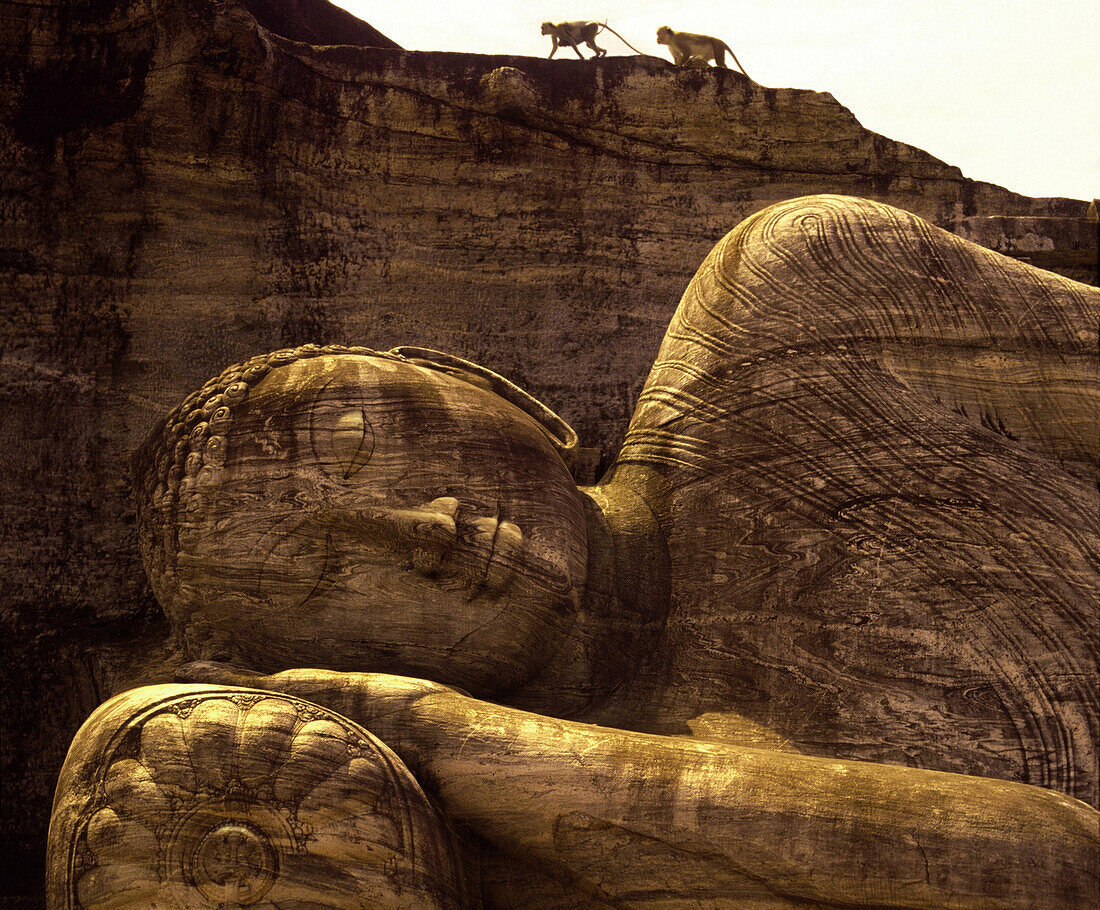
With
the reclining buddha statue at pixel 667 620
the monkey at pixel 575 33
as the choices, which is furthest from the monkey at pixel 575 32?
the reclining buddha statue at pixel 667 620

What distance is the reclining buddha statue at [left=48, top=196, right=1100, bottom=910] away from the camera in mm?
2410

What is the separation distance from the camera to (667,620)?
319cm

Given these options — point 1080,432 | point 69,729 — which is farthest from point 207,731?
point 1080,432

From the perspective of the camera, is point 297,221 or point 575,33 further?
point 575,33

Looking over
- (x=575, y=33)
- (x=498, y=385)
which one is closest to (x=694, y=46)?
(x=575, y=33)

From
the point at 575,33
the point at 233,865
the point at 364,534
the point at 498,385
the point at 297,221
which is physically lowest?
the point at 233,865

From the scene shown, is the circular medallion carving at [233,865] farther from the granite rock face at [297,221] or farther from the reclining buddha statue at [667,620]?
the granite rock face at [297,221]

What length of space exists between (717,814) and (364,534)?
106 cm

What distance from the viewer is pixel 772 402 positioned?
3141 millimetres

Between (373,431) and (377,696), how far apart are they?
661 mm

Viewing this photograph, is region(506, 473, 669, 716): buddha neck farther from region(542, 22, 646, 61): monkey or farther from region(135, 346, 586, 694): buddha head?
region(542, 22, 646, 61): monkey

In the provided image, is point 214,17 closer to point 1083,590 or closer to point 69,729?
point 69,729

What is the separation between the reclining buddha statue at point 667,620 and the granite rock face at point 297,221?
102cm

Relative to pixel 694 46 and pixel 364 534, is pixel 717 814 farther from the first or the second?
pixel 694 46
